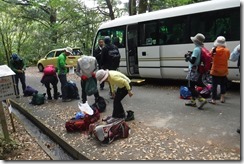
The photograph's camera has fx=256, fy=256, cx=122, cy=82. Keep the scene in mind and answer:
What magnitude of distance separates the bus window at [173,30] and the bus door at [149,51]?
256mm

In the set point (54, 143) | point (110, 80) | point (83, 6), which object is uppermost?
point (83, 6)

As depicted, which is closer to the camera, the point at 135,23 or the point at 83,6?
the point at 135,23

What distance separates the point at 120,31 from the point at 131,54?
3.59ft

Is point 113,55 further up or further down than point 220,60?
further up

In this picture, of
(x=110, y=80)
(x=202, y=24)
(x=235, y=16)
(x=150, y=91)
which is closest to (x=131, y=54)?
(x=150, y=91)

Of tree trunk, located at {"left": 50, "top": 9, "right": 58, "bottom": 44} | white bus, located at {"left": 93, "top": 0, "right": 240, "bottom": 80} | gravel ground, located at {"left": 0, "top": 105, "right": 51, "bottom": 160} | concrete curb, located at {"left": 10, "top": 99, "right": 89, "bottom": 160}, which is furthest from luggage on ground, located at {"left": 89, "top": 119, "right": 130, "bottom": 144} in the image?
tree trunk, located at {"left": 50, "top": 9, "right": 58, "bottom": 44}

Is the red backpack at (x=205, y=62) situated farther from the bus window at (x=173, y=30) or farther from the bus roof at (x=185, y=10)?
the bus window at (x=173, y=30)

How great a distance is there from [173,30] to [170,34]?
0.57 feet

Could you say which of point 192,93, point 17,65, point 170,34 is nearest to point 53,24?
point 17,65

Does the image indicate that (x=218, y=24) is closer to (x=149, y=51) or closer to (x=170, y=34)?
(x=170, y=34)

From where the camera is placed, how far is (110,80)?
5.62m

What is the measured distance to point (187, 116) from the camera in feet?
20.0

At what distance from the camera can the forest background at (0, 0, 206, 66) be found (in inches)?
709

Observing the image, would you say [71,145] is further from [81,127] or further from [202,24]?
[202,24]
